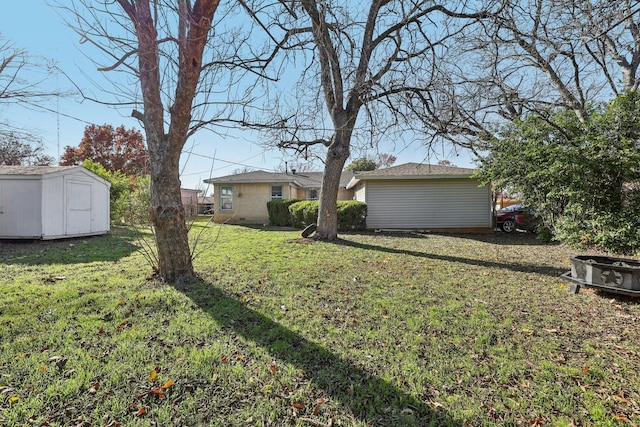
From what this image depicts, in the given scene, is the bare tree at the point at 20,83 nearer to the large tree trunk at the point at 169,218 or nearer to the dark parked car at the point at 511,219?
the large tree trunk at the point at 169,218

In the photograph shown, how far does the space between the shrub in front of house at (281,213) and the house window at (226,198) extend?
12.3 feet

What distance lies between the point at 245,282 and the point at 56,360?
108 inches

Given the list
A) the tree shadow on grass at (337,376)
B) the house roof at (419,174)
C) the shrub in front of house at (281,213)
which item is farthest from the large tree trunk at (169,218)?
the shrub in front of house at (281,213)

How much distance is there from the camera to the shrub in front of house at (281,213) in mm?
16906

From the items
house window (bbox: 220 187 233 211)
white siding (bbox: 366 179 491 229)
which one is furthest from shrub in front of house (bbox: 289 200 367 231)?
house window (bbox: 220 187 233 211)

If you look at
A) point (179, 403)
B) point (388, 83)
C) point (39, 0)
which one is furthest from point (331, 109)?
point (179, 403)

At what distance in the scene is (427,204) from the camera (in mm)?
14672

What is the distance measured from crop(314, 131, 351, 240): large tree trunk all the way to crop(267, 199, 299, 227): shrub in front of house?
662cm

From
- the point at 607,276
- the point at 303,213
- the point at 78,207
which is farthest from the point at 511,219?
the point at 78,207

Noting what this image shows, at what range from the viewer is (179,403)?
2.22m

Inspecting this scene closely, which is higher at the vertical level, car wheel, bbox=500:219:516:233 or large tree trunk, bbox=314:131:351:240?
large tree trunk, bbox=314:131:351:240

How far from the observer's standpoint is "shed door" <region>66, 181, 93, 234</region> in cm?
1046

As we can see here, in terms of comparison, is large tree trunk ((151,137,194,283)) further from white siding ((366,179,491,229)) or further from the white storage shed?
white siding ((366,179,491,229))

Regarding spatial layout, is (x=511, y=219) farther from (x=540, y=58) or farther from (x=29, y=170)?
(x=29, y=170)
